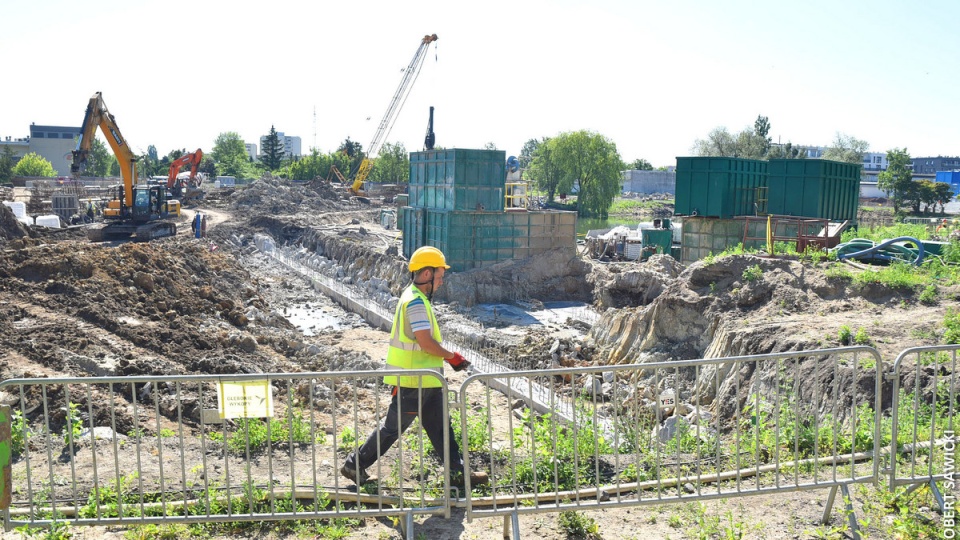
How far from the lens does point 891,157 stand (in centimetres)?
6562

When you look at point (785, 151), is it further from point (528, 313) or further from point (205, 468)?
point (205, 468)

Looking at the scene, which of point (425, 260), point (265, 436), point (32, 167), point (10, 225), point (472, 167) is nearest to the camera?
point (425, 260)

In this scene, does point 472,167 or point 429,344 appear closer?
point 429,344

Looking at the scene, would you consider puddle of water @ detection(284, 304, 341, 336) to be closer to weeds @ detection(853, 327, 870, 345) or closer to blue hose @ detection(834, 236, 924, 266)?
blue hose @ detection(834, 236, 924, 266)

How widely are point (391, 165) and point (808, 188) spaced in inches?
2898

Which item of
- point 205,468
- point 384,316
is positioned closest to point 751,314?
point 205,468

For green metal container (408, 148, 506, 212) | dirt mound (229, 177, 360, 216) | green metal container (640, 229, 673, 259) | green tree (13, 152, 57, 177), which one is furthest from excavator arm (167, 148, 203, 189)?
green tree (13, 152, 57, 177)

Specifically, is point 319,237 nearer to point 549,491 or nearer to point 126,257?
point 126,257

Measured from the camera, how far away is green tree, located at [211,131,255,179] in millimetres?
100188

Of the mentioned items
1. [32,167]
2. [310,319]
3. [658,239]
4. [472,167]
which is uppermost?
[32,167]

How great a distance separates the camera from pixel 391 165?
295ft

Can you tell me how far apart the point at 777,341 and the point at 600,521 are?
544 centimetres

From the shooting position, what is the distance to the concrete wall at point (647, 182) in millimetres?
113062

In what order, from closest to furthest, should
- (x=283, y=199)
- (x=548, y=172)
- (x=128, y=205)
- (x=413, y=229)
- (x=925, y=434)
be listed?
1. (x=925, y=434)
2. (x=413, y=229)
3. (x=128, y=205)
4. (x=283, y=199)
5. (x=548, y=172)
